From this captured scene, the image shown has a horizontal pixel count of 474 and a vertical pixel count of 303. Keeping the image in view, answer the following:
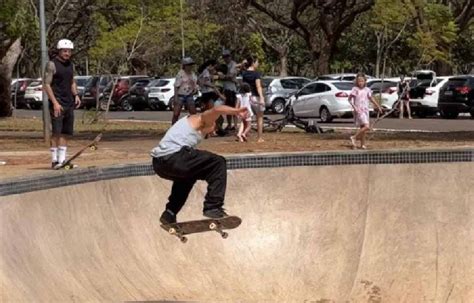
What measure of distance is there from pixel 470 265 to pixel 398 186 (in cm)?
113

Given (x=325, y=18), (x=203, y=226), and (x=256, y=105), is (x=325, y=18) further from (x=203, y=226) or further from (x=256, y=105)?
(x=203, y=226)

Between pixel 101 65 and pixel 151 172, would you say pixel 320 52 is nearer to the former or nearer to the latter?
pixel 101 65

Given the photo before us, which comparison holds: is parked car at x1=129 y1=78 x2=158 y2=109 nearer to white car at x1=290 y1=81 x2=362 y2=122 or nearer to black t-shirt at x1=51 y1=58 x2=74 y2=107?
white car at x1=290 y1=81 x2=362 y2=122

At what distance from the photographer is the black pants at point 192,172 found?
24.7 ft

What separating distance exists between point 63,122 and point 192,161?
437 cm

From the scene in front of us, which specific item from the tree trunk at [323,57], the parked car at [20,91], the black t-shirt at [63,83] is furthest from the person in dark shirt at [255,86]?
the parked car at [20,91]

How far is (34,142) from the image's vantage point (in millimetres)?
18906

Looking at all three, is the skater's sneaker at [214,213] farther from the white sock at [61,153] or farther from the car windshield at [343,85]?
the car windshield at [343,85]

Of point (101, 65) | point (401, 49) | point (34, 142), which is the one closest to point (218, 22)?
point (101, 65)

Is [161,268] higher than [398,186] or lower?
lower

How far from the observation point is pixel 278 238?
885cm

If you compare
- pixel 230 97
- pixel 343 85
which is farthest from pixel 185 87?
pixel 343 85

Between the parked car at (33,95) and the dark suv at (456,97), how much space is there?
23543 millimetres

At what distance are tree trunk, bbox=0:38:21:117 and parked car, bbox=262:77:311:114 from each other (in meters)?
10.0
